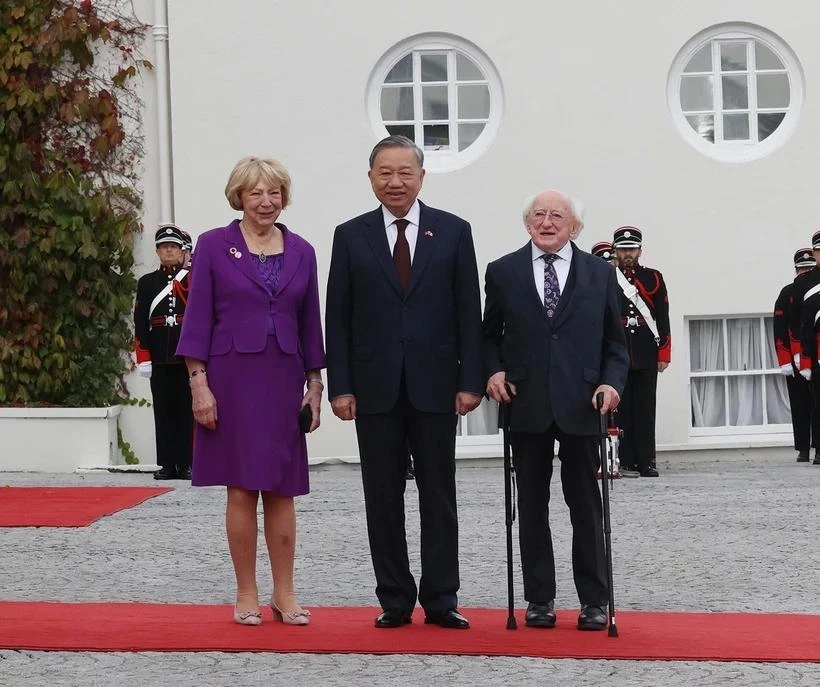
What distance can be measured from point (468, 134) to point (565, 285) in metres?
8.93

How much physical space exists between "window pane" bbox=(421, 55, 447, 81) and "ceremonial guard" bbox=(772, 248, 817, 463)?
11.3ft

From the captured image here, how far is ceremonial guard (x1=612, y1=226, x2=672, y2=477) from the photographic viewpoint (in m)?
13.9

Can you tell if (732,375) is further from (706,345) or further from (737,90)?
(737,90)

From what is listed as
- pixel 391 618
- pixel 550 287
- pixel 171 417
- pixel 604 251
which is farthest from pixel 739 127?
pixel 391 618

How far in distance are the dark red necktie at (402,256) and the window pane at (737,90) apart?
9.36m

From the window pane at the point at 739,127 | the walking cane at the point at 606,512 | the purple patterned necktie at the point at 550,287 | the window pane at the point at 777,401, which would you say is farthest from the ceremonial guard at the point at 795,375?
the walking cane at the point at 606,512

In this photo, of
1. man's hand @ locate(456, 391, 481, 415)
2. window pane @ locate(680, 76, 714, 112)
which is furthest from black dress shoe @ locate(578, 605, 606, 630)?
window pane @ locate(680, 76, 714, 112)

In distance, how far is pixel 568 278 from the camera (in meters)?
6.91

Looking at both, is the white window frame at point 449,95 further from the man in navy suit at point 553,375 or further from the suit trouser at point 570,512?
the suit trouser at point 570,512

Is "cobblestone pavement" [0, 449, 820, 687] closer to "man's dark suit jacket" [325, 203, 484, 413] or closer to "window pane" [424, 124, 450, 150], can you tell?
"man's dark suit jacket" [325, 203, 484, 413]

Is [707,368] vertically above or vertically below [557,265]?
below

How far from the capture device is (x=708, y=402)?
1585 centimetres

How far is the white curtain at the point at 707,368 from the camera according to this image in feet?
51.9

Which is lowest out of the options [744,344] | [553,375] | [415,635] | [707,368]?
[415,635]
